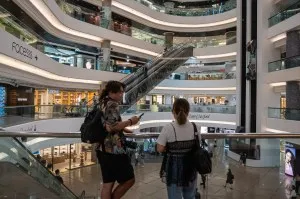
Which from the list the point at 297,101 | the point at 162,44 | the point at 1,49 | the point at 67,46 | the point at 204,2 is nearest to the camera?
the point at 1,49

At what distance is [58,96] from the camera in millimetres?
26672

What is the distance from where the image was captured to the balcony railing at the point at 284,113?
1430 cm

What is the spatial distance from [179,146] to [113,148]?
586 millimetres

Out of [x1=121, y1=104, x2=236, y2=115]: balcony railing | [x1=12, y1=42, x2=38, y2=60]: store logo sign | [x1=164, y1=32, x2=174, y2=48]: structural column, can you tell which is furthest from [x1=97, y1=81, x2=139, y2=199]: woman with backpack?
[x1=164, y1=32, x2=174, y2=48]: structural column

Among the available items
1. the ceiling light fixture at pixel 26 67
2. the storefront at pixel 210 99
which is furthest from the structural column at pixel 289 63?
the storefront at pixel 210 99

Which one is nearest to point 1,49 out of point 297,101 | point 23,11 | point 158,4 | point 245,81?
point 23,11

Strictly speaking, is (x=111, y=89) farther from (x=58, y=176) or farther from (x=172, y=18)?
(x=172, y=18)

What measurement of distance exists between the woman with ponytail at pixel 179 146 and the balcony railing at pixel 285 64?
1338 centimetres

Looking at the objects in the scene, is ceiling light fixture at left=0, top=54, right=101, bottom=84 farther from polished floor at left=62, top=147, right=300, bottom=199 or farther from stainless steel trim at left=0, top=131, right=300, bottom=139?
polished floor at left=62, top=147, right=300, bottom=199

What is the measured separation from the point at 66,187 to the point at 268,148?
2474 mm

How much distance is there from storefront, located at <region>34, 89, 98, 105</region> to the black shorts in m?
21.0

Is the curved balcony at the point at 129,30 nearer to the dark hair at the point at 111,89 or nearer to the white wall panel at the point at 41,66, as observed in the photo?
the white wall panel at the point at 41,66

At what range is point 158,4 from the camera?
108 feet

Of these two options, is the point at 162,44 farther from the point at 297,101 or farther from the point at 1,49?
the point at 1,49
